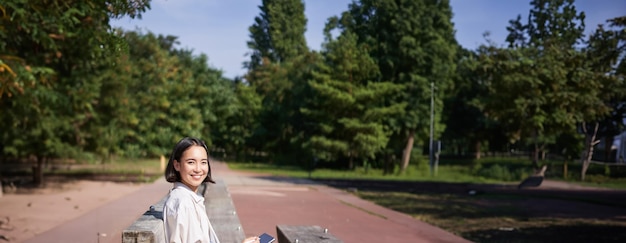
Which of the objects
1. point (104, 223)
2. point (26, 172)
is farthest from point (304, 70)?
point (104, 223)

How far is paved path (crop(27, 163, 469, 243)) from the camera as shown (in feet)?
38.5

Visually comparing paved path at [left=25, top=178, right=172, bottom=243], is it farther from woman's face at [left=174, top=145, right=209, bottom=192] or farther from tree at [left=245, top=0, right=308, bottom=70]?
tree at [left=245, top=0, right=308, bottom=70]

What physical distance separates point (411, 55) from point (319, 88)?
7.02m

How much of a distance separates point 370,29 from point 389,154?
9482 mm

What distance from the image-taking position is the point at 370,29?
1924 inches

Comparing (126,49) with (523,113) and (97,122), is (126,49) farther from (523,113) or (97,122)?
(523,113)

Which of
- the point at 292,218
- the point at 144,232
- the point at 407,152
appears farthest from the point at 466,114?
the point at 144,232

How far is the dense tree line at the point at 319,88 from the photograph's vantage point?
49.0 feet

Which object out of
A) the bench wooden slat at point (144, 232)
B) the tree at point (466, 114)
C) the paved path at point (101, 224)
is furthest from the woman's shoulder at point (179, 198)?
the tree at point (466, 114)

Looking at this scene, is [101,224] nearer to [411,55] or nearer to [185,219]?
[185,219]

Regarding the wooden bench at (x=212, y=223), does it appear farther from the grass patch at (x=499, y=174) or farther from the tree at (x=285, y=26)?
the tree at (x=285, y=26)

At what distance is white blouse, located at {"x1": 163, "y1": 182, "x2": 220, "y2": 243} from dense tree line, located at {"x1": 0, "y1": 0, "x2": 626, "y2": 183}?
548 centimetres

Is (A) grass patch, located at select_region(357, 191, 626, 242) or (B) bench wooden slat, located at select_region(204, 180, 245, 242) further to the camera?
(A) grass patch, located at select_region(357, 191, 626, 242)

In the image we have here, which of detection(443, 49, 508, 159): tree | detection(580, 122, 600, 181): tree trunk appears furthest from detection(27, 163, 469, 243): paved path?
detection(443, 49, 508, 159): tree
